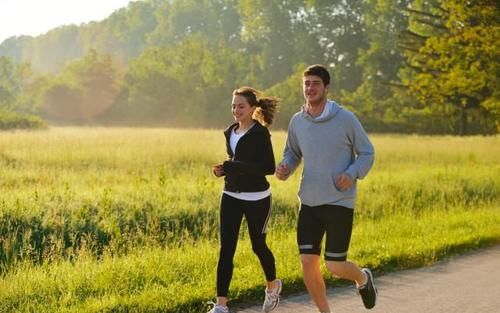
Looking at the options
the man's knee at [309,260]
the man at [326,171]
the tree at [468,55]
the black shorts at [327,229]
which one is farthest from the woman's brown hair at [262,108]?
the tree at [468,55]

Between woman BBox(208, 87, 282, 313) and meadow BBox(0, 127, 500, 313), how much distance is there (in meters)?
0.66

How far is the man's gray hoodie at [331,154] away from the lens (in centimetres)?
470

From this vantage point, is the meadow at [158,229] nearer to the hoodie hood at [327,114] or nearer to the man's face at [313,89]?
the hoodie hood at [327,114]

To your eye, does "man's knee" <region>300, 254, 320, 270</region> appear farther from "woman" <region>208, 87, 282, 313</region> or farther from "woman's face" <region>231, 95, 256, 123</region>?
"woman's face" <region>231, 95, 256, 123</region>

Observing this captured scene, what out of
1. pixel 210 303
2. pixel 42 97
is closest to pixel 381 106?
pixel 42 97

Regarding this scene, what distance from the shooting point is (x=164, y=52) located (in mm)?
75188

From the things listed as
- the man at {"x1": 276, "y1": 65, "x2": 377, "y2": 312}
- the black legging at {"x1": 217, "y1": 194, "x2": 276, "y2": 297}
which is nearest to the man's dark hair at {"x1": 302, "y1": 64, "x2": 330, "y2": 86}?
the man at {"x1": 276, "y1": 65, "x2": 377, "y2": 312}

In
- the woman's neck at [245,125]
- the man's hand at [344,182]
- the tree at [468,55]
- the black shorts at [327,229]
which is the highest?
the tree at [468,55]

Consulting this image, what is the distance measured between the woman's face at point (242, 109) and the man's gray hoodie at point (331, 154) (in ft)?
1.98

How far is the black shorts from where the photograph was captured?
471 centimetres

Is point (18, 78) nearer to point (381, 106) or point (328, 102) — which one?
point (381, 106)

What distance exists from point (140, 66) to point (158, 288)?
2717 inches

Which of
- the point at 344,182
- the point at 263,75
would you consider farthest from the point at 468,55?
the point at 263,75

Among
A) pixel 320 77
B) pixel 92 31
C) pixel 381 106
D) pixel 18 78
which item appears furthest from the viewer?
pixel 92 31
